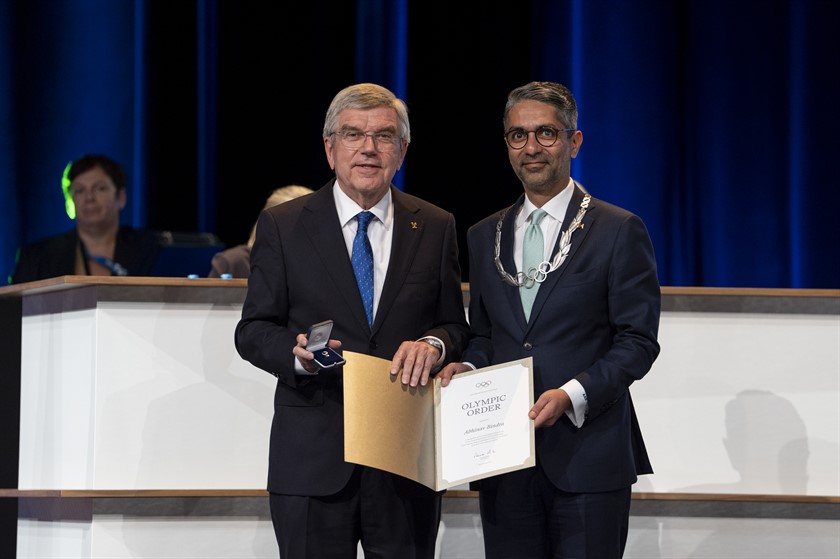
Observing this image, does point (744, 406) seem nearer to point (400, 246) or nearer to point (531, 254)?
point (531, 254)

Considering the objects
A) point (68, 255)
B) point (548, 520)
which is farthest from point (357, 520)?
point (68, 255)

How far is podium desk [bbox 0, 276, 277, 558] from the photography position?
10.4 feet

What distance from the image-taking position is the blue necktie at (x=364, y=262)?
2633 millimetres

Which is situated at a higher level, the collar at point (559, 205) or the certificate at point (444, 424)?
the collar at point (559, 205)

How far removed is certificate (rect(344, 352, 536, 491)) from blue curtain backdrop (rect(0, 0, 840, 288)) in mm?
3395

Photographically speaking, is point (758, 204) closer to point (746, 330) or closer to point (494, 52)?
point (494, 52)

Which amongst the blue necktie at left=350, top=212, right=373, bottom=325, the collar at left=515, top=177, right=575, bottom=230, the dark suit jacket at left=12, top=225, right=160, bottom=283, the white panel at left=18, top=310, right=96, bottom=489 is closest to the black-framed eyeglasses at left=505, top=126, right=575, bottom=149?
the collar at left=515, top=177, right=575, bottom=230

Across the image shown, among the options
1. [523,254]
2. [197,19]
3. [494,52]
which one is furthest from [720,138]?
[523,254]

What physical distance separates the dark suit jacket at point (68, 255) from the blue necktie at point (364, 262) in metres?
2.02

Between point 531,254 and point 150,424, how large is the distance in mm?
1245

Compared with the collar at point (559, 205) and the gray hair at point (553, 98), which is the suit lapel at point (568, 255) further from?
the gray hair at point (553, 98)

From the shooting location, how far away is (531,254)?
263 centimetres

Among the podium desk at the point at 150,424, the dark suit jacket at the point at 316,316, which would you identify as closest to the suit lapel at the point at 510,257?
the dark suit jacket at the point at 316,316

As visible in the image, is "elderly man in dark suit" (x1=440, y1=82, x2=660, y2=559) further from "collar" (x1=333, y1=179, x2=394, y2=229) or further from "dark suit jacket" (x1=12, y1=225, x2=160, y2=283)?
"dark suit jacket" (x1=12, y1=225, x2=160, y2=283)
